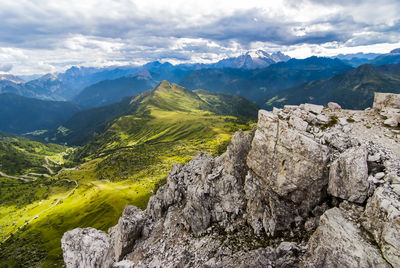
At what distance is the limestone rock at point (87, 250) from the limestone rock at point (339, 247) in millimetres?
45846

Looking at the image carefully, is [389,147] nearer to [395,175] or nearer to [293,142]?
[395,175]

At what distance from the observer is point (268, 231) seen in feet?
114

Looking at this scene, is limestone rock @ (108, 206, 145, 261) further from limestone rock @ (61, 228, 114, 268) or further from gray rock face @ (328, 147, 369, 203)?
gray rock face @ (328, 147, 369, 203)

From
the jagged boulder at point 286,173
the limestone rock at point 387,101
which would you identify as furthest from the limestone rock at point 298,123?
the limestone rock at point 387,101

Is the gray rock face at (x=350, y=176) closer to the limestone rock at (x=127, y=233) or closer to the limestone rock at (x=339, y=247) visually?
the limestone rock at (x=339, y=247)

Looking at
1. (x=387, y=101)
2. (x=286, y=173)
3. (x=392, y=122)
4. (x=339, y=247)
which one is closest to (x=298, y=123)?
(x=286, y=173)

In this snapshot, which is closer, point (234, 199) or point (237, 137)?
point (234, 199)

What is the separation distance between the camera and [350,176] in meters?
28.2

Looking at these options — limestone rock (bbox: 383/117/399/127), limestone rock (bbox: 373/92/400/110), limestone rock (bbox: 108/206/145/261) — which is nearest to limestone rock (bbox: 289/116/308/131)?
limestone rock (bbox: 383/117/399/127)

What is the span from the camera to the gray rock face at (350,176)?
27250mm

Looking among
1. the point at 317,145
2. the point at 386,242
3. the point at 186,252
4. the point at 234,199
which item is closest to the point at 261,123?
the point at 317,145

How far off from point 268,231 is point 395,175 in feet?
62.8

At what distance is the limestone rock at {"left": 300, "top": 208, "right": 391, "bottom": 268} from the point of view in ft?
74.0

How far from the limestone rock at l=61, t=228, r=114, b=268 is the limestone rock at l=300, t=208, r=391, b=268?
150 feet
